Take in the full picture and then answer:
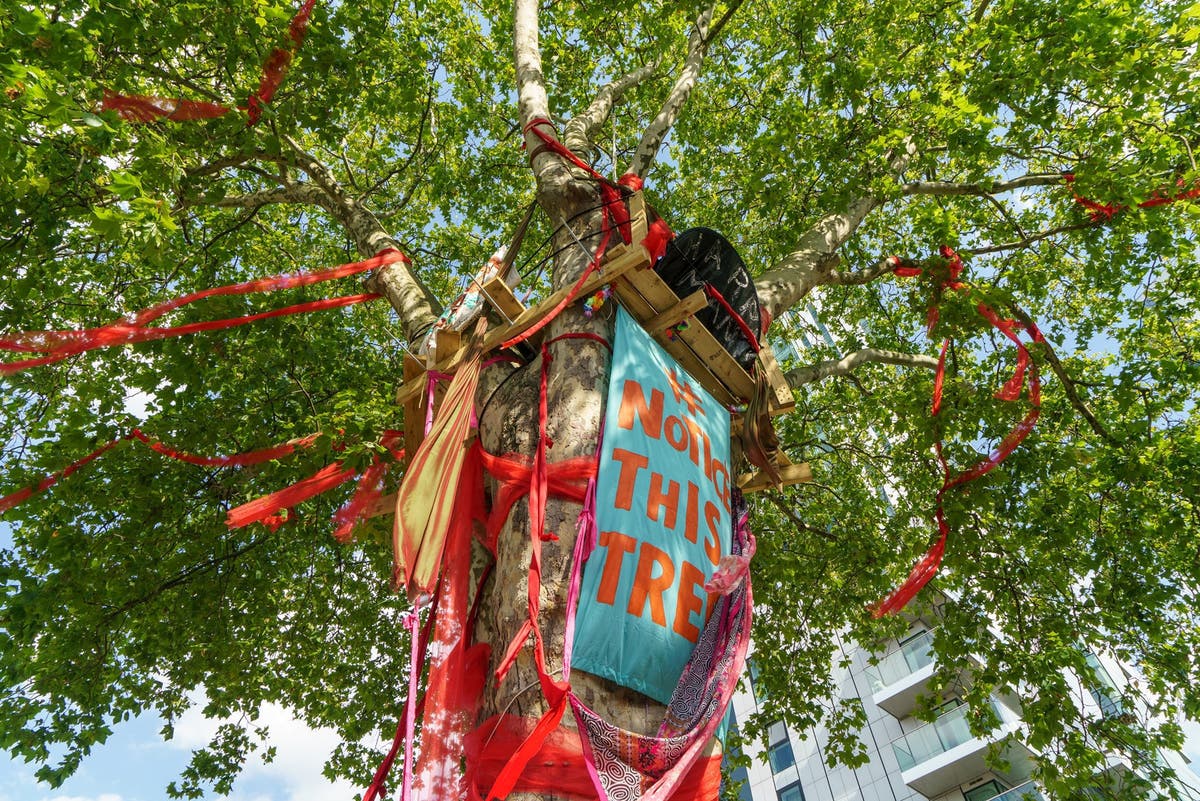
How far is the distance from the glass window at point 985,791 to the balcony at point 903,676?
2150mm

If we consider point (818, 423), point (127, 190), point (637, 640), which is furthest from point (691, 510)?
point (818, 423)

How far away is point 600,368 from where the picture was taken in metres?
3.85

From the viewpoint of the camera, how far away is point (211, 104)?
501 centimetres

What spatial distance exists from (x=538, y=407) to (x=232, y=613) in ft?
17.3

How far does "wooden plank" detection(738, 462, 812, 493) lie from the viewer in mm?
4938

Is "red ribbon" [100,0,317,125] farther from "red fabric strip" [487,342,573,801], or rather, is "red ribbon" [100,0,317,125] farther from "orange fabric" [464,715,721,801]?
"orange fabric" [464,715,721,801]

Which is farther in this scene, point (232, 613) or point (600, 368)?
point (232, 613)

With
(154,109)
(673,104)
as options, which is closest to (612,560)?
(154,109)

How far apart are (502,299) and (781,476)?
7.35 feet

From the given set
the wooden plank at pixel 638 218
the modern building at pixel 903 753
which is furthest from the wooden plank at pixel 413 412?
the modern building at pixel 903 753

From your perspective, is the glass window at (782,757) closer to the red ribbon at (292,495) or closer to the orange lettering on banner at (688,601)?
the red ribbon at (292,495)

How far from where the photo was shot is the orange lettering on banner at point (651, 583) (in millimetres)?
3148

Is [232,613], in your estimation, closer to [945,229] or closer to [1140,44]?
[945,229]

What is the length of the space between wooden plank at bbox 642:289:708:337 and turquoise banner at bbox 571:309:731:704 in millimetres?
171
